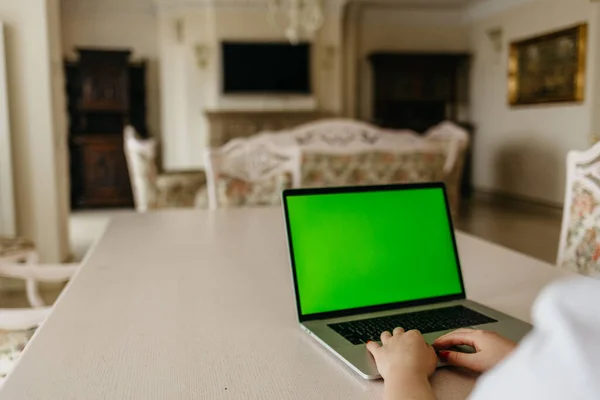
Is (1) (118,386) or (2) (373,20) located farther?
(2) (373,20)

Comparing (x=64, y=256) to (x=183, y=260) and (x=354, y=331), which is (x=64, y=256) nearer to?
(x=183, y=260)

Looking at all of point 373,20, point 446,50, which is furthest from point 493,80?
point 373,20

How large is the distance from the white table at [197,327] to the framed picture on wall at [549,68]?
569 centimetres

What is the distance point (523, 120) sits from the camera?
7.66 m

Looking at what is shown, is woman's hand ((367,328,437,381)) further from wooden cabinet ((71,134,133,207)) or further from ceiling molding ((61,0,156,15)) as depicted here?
ceiling molding ((61,0,156,15))

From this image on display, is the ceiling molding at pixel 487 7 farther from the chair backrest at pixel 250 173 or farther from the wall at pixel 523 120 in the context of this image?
the chair backrest at pixel 250 173

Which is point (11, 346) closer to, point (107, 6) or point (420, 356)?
point (420, 356)

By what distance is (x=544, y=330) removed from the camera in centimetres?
33

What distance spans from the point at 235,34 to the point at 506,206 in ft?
13.2

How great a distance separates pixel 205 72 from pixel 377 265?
23.6ft

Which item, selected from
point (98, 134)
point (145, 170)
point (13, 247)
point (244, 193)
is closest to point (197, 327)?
point (244, 193)

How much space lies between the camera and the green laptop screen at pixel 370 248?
986mm

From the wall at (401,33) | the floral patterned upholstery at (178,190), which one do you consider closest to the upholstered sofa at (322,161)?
the floral patterned upholstery at (178,190)

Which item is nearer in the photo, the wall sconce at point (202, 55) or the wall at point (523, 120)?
the wall at point (523, 120)
